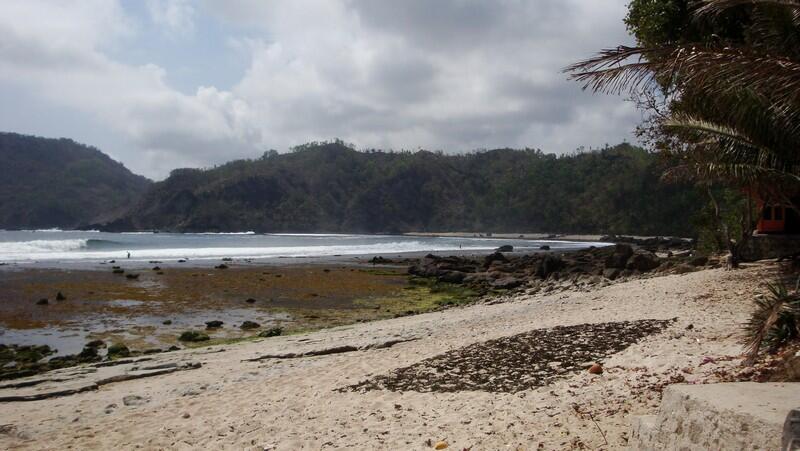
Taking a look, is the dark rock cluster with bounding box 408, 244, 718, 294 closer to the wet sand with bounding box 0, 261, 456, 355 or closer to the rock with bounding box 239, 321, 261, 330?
the wet sand with bounding box 0, 261, 456, 355

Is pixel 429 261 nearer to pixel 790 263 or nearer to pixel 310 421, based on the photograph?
pixel 790 263

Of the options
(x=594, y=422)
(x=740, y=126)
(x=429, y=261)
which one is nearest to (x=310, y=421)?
(x=594, y=422)

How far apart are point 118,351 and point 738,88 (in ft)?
41.4

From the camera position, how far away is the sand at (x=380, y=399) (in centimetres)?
577

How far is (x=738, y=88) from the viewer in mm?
6434

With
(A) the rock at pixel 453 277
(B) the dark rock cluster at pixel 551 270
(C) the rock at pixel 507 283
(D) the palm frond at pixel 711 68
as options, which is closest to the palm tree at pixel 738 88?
(D) the palm frond at pixel 711 68

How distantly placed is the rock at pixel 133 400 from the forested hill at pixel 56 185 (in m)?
145

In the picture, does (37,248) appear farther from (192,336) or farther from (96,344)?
(192,336)

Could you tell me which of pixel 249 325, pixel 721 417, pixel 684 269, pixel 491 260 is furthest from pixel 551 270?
pixel 721 417

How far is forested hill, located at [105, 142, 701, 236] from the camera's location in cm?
10994

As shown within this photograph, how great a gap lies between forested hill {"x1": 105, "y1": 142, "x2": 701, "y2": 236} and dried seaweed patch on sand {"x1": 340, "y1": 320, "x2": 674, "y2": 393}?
299 feet

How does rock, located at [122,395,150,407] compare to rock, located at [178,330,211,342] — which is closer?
rock, located at [122,395,150,407]

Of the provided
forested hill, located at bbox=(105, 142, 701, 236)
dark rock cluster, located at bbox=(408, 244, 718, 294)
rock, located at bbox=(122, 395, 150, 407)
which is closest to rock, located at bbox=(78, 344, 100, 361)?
rock, located at bbox=(122, 395, 150, 407)

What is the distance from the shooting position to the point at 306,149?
6806 inches
